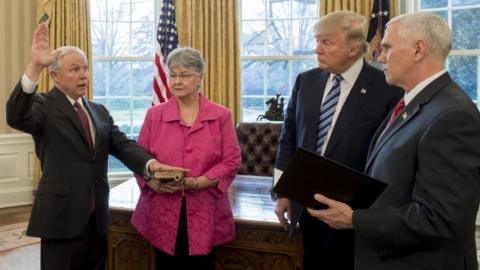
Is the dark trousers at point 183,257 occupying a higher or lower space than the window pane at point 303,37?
lower

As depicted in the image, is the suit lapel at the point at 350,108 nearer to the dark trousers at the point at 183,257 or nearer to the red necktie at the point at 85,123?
the dark trousers at the point at 183,257

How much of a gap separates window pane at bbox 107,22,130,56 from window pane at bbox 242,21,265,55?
59.3 inches

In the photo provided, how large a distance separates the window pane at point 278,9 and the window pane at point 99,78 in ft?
7.23

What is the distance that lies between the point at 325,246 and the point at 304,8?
13.9ft

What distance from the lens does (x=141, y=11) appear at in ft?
20.5

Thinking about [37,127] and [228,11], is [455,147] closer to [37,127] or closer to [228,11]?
[37,127]

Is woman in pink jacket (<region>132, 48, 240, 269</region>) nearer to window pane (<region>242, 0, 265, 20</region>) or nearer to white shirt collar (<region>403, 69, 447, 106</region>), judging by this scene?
white shirt collar (<region>403, 69, 447, 106</region>)

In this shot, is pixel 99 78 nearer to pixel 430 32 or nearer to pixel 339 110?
pixel 339 110

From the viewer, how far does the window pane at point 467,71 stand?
201 inches

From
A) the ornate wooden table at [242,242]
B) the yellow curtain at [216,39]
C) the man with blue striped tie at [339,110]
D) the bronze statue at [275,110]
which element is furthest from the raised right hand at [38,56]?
the yellow curtain at [216,39]

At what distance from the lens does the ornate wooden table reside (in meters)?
2.51

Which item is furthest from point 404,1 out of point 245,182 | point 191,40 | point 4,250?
point 4,250

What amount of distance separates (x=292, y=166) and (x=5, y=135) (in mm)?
5049

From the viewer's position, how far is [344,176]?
1471mm
